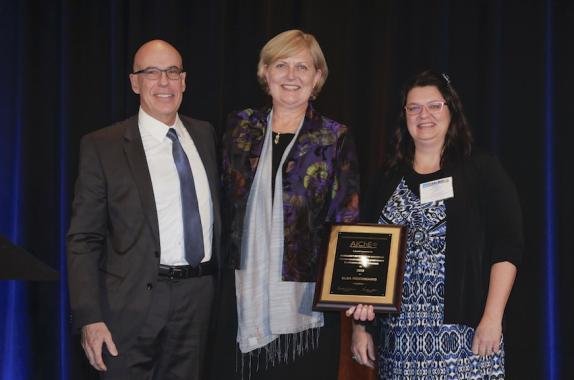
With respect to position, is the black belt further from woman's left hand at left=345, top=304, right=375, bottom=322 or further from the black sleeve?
the black sleeve

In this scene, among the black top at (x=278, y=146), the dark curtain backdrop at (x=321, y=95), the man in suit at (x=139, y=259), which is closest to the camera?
the man in suit at (x=139, y=259)

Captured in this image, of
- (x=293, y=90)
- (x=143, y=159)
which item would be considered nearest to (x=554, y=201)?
(x=293, y=90)

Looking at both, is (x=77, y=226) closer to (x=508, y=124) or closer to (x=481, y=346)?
(x=481, y=346)

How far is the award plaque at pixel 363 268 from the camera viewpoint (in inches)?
108

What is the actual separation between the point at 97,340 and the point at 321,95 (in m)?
1.84

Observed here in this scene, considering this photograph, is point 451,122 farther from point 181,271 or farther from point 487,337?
point 181,271

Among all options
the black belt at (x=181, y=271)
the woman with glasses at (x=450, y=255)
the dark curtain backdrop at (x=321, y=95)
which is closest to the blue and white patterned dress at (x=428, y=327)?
the woman with glasses at (x=450, y=255)

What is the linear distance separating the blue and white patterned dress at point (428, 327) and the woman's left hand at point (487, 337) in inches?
1.3

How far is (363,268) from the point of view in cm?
280

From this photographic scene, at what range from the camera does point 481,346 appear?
2.74 metres

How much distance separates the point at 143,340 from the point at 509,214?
1466 mm

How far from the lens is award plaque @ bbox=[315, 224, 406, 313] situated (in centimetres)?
273

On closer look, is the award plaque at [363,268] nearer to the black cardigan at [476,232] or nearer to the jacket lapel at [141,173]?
the black cardigan at [476,232]

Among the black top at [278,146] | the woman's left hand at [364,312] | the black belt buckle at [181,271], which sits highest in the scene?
the black top at [278,146]
